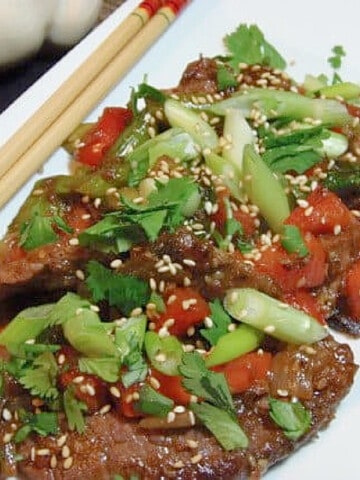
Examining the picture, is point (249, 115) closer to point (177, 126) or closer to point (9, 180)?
point (177, 126)

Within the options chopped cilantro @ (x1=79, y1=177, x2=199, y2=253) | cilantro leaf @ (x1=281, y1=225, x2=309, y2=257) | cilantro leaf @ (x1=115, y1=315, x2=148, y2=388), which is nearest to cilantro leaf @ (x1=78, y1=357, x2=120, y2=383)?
cilantro leaf @ (x1=115, y1=315, x2=148, y2=388)

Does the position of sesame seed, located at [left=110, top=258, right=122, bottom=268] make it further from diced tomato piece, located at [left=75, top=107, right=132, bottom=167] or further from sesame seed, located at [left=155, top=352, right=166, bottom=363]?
diced tomato piece, located at [left=75, top=107, right=132, bottom=167]

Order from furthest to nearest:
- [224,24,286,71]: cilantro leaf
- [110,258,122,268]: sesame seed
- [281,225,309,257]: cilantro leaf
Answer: [224,24,286,71]: cilantro leaf → [281,225,309,257]: cilantro leaf → [110,258,122,268]: sesame seed

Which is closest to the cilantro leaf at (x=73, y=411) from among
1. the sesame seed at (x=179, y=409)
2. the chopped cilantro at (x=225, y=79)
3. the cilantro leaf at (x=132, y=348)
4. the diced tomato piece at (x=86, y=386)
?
the diced tomato piece at (x=86, y=386)

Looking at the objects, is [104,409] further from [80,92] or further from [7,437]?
[80,92]

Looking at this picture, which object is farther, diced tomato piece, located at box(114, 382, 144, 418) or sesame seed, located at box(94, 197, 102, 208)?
sesame seed, located at box(94, 197, 102, 208)

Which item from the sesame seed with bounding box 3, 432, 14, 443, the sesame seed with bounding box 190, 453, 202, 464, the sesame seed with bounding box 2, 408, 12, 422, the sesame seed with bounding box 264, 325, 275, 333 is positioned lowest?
the sesame seed with bounding box 3, 432, 14, 443

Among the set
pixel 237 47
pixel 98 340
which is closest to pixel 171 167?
pixel 98 340

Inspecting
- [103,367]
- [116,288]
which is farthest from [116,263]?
[103,367]
